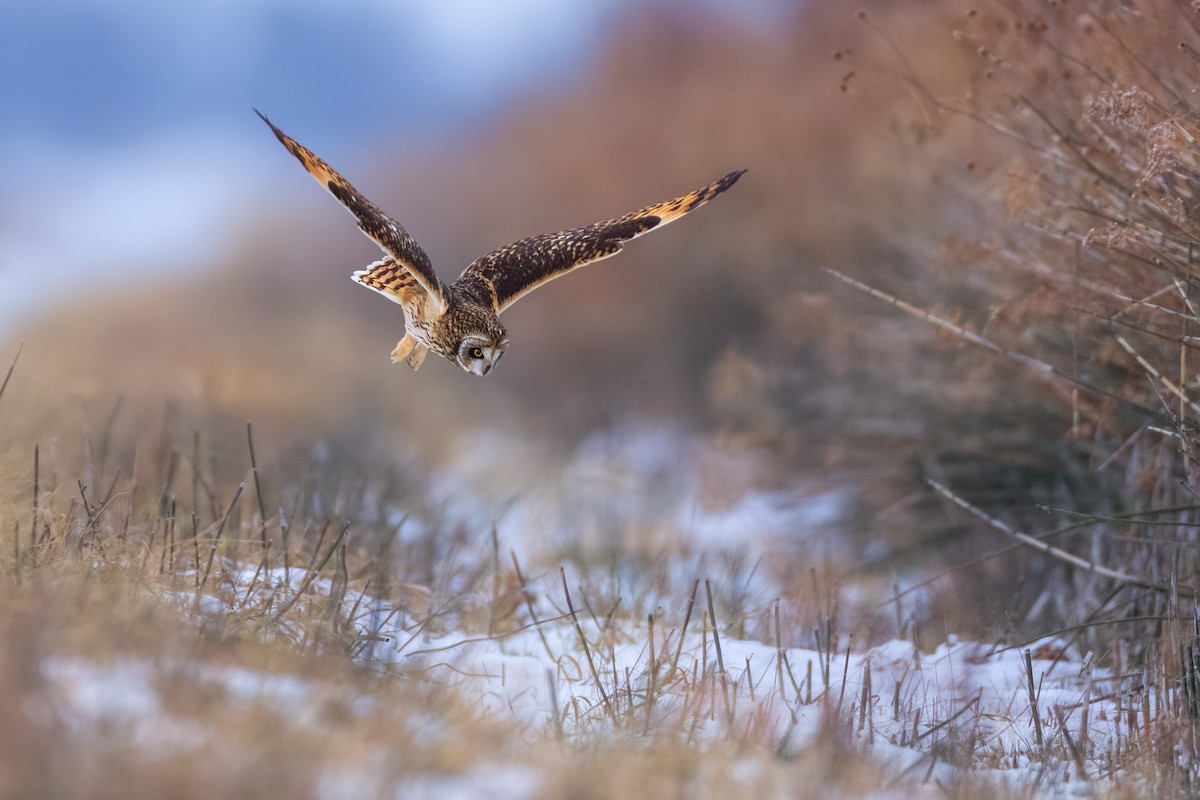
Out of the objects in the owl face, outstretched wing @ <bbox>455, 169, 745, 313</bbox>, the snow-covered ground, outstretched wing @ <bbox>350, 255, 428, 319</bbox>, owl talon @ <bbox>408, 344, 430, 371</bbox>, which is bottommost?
the snow-covered ground

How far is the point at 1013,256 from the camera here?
5.08 m

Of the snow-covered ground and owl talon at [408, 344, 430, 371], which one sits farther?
owl talon at [408, 344, 430, 371]

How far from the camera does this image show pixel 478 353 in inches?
156

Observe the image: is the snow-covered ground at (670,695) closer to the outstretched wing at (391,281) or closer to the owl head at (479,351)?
the owl head at (479,351)

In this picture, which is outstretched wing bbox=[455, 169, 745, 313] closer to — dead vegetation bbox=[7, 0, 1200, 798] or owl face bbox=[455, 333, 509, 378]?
owl face bbox=[455, 333, 509, 378]

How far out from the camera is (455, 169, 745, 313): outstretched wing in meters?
4.20

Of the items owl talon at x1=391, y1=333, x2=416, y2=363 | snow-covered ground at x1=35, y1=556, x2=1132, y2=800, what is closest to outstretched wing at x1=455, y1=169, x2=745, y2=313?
owl talon at x1=391, y1=333, x2=416, y2=363

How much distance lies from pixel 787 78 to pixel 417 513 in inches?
474

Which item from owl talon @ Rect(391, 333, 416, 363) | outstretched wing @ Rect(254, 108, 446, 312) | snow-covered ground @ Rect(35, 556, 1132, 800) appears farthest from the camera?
owl talon @ Rect(391, 333, 416, 363)

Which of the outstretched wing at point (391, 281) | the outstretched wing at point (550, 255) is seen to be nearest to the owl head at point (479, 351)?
the outstretched wing at point (550, 255)

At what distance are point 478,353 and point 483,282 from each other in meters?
0.39

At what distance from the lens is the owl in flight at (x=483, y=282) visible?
3.91 m

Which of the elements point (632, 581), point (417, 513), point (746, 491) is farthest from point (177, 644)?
point (746, 491)

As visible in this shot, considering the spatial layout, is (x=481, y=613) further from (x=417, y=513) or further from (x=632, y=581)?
(x=417, y=513)
